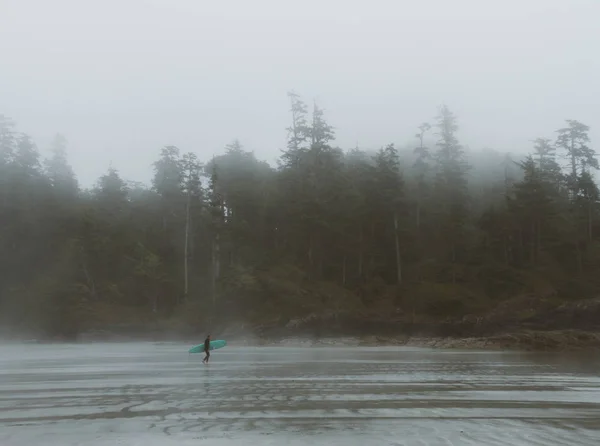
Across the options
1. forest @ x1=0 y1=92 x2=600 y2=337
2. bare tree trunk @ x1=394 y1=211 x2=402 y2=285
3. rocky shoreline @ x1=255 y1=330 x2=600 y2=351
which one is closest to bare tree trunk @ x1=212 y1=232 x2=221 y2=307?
forest @ x1=0 y1=92 x2=600 y2=337

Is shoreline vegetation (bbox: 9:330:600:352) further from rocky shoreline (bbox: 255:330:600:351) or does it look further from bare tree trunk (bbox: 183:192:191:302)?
bare tree trunk (bbox: 183:192:191:302)

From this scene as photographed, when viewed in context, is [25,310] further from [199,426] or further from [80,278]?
[199,426]

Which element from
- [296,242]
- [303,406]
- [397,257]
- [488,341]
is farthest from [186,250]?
[303,406]

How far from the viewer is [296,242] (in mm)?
69562

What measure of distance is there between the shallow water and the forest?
32742 millimetres

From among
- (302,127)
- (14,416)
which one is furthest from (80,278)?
(14,416)

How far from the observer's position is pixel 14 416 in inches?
573

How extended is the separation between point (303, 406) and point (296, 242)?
5380cm

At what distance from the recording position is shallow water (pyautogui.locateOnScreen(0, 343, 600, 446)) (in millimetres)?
11835

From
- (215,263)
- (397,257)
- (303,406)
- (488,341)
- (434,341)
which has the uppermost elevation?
(397,257)

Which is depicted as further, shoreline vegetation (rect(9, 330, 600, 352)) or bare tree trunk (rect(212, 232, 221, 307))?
bare tree trunk (rect(212, 232, 221, 307))

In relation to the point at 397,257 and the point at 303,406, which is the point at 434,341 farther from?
the point at 303,406

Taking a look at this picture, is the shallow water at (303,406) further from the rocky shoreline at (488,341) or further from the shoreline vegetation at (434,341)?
the shoreline vegetation at (434,341)

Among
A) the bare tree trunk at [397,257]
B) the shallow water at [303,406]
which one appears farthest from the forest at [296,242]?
the shallow water at [303,406]
